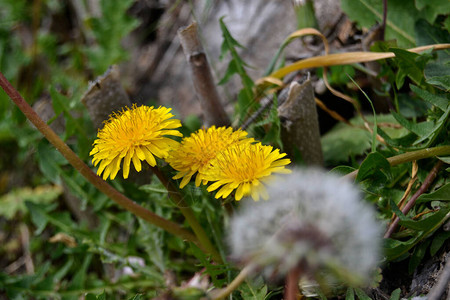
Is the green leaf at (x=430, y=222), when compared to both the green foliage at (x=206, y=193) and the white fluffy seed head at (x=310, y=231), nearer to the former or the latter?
the green foliage at (x=206, y=193)

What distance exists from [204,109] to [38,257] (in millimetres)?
1636

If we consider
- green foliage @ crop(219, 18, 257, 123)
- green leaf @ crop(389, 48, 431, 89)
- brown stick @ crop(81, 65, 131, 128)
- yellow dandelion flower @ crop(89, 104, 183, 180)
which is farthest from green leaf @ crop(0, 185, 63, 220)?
green leaf @ crop(389, 48, 431, 89)

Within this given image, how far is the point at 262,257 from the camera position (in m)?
1.12

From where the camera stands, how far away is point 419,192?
1586 mm

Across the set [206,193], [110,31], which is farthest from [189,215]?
[110,31]

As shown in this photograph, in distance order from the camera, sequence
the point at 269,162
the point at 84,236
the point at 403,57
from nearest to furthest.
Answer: the point at 269,162, the point at 403,57, the point at 84,236

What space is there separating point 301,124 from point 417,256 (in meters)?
0.71

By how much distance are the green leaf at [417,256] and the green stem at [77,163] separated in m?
0.81

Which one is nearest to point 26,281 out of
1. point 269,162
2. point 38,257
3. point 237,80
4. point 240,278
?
point 38,257

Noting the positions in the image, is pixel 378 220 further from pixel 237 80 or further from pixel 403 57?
pixel 237 80

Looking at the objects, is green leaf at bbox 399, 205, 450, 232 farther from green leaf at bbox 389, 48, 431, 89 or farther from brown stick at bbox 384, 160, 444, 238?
green leaf at bbox 389, 48, 431, 89

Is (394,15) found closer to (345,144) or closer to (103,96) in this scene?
(345,144)

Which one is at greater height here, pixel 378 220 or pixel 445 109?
pixel 445 109

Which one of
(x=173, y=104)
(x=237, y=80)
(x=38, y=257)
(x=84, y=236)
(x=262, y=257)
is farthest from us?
(x=173, y=104)
